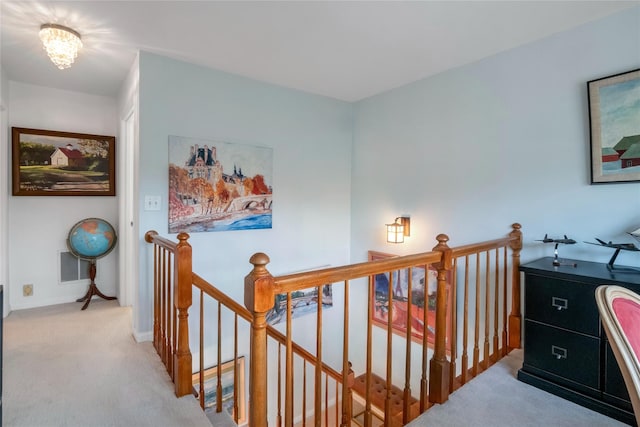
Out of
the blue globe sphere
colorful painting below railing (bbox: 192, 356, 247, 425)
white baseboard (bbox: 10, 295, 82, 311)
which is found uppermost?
the blue globe sphere

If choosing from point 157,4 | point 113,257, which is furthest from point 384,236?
point 113,257

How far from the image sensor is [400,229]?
3.41 meters

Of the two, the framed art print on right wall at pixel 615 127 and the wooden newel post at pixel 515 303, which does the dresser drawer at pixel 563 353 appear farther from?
the framed art print on right wall at pixel 615 127

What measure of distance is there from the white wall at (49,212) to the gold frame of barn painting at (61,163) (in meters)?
0.10

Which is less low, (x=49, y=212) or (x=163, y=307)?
(x=49, y=212)

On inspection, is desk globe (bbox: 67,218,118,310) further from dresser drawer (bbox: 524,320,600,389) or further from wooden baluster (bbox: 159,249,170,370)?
dresser drawer (bbox: 524,320,600,389)

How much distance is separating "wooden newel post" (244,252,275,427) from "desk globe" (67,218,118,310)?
120 inches

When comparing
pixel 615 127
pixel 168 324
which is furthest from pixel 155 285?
pixel 615 127

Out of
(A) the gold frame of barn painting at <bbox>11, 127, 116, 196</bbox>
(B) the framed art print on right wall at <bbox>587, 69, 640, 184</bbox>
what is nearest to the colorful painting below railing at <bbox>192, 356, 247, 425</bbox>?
(A) the gold frame of barn painting at <bbox>11, 127, 116, 196</bbox>

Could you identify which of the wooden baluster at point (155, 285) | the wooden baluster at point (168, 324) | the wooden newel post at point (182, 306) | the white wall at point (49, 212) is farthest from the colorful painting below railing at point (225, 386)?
the white wall at point (49, 212)

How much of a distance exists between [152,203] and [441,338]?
7.97 ft

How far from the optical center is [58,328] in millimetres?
2854

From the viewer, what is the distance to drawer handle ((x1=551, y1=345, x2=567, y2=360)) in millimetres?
1895

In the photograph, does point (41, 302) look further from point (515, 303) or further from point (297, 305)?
point (515, 303)
